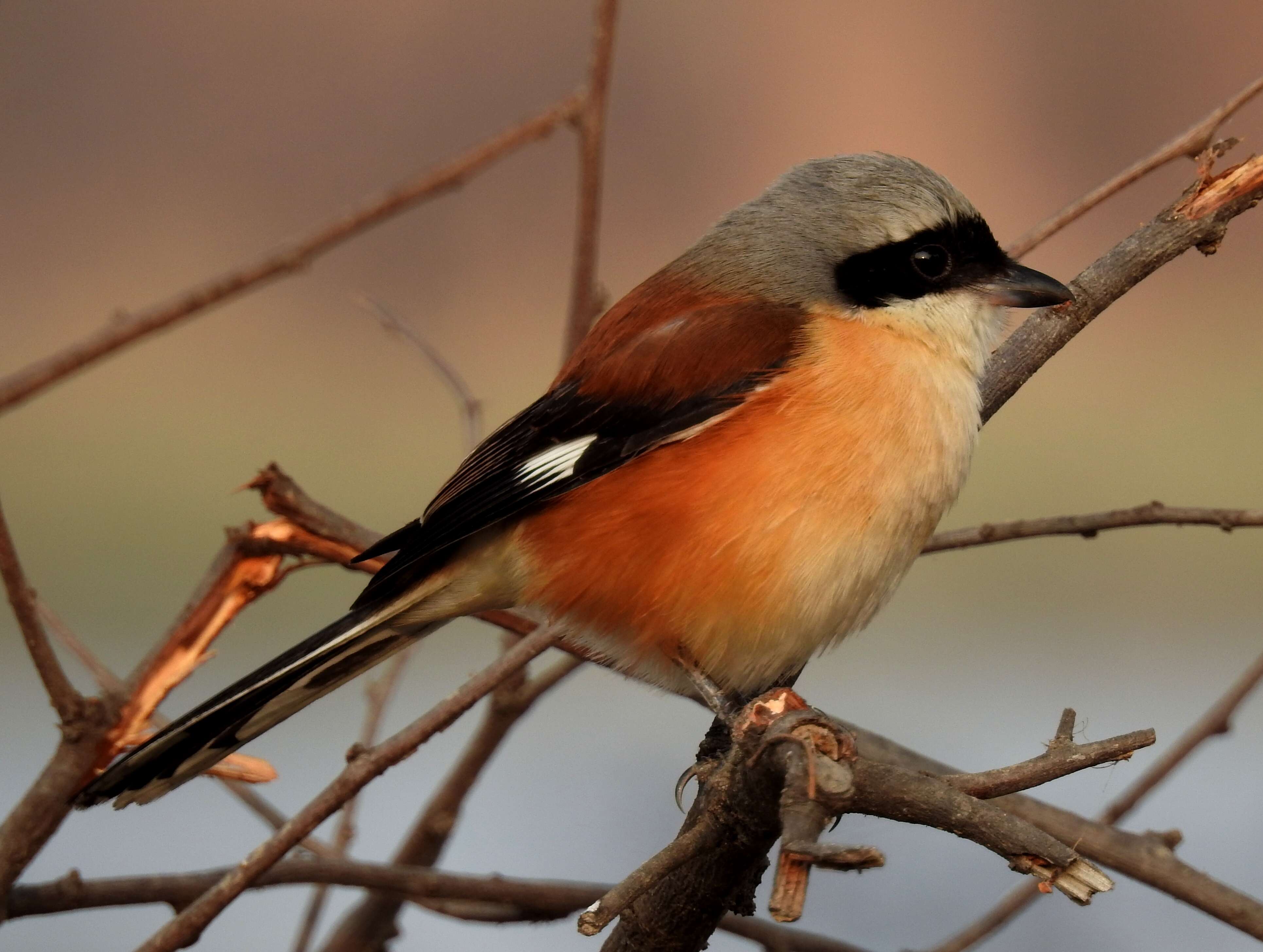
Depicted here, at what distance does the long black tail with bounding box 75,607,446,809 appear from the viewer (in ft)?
5.49

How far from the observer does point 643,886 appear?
1.05 m

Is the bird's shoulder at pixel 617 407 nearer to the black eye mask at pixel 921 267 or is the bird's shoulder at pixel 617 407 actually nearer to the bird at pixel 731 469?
the bird at pixel 731 469

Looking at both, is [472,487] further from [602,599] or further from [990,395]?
[990,395]

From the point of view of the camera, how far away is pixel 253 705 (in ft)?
5.87

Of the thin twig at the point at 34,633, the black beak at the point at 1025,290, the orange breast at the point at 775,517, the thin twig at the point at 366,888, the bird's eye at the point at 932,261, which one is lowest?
the thin twig at the point at 366,888

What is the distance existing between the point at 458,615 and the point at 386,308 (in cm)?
68

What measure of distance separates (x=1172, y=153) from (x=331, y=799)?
56.0 inches

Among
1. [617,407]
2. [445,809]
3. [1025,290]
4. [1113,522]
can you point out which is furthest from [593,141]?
[445,809]

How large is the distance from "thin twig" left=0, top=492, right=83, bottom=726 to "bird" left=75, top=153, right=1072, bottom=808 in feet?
0.39

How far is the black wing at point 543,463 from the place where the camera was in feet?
5.98

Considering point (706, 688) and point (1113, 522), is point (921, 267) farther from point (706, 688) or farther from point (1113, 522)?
point (706, 688)

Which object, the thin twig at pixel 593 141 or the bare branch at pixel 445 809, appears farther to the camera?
the bare branch at pixel 445 809

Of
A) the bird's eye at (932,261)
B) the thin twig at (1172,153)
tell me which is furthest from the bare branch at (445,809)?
the thin twig at (1172,153)

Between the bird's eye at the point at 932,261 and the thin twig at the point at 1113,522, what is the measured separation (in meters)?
0.40
